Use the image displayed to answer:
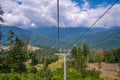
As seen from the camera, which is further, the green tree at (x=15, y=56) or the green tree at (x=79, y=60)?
the green tree at (x=79, y=60)

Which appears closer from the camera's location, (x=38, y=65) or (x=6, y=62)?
(x=6, y=62)

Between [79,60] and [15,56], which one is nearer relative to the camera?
[15,56]

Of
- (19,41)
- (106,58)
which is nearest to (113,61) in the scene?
(106,58)

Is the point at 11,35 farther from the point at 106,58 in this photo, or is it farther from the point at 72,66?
the point at 106,58

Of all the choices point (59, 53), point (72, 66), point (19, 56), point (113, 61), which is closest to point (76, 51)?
point (72, 66)

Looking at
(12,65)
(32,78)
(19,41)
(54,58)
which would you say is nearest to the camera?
(32,78)

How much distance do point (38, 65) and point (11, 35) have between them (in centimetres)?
4470

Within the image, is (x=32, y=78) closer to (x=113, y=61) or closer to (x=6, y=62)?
(x=6, y=62)

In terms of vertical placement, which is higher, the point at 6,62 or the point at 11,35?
the point at 11,35

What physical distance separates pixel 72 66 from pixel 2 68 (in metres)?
38.2

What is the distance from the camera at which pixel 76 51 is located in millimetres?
105938

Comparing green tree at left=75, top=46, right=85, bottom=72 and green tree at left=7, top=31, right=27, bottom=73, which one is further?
green tree at left=75, top=46, right=85, bottom=72

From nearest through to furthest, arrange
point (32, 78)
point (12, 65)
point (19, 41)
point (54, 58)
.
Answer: point (32, 78), point (12, 65), point (19, 41), point (54, 58)

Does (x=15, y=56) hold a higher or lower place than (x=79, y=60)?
higher
